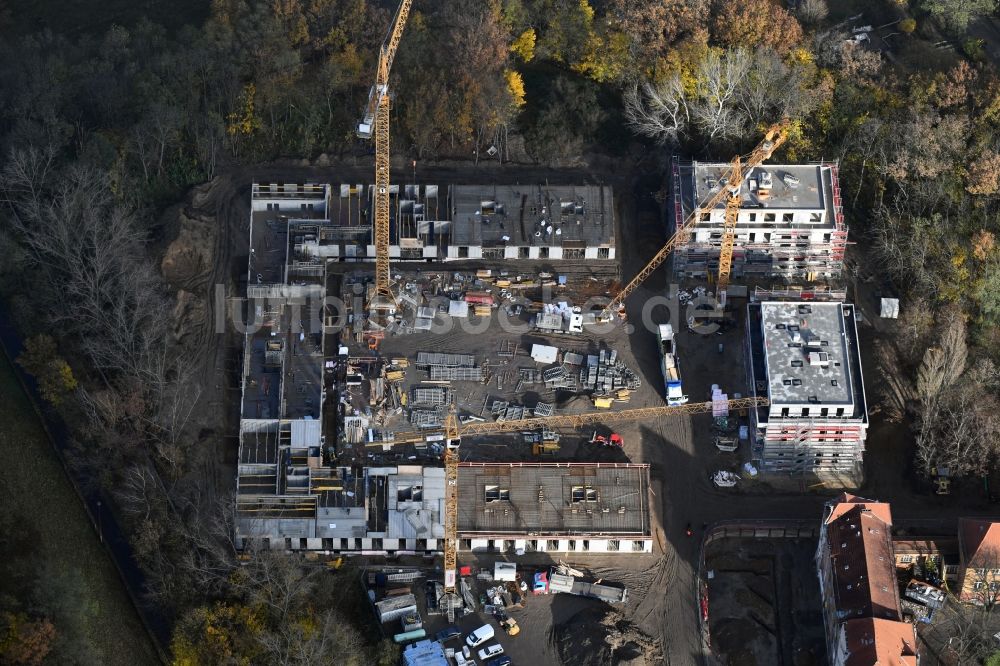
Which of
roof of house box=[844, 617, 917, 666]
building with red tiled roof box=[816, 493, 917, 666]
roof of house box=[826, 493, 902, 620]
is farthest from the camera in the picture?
roof of house box=[826, 493, 902, 620]

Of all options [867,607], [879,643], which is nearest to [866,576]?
[867,607]

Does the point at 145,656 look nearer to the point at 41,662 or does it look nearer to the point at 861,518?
the point at 41,662

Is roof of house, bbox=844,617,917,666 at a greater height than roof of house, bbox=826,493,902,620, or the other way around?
roof of house, bbox=826,493,902,620

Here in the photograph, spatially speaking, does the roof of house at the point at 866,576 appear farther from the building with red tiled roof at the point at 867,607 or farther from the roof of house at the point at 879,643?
the roof of house at the point at 879,643

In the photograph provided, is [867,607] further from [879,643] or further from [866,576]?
[879,643]

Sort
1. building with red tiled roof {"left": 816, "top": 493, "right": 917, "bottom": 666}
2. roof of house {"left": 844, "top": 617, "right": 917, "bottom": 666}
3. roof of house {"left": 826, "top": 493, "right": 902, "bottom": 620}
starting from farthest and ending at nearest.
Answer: roof of house {"left": 826, "top": 493, "right": 902, "bottom": 620} → building with red tiled roof {"left": 816, "top": 493, "right": 917, "bottom": 666} → roof of house {"left": 844, "top": 617, "right": 917, "bottom": 666}

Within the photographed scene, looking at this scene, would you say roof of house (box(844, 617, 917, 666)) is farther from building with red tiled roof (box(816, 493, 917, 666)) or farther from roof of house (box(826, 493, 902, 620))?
roof of house (box(826, 493, 902, 620))

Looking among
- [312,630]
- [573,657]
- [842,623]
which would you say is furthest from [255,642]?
[842,623]

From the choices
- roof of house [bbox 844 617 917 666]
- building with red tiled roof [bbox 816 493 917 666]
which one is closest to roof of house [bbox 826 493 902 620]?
building with red tiled roof [bbox 816 493 917 666]

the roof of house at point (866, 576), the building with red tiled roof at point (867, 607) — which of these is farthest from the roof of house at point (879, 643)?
the roof of house at point (866, 576)
